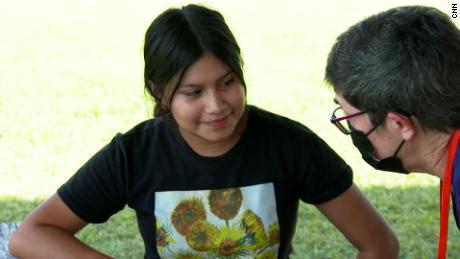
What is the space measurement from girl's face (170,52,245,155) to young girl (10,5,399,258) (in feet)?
0.16

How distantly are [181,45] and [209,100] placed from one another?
170 mm

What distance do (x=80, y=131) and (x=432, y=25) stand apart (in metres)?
4.75

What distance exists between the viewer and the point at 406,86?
1.88 meters

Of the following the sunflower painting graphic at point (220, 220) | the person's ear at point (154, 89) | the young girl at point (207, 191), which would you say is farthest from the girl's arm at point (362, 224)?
the person's ear at point (154, 89)

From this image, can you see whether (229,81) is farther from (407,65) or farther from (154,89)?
(407,65)

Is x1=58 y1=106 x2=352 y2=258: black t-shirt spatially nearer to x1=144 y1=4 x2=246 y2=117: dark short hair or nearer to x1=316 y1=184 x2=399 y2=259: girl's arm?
x1=316 y1=184 x2=399 y2=259: girl's arm

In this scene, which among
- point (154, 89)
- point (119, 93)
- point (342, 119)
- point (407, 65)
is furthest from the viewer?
point (119, 93)

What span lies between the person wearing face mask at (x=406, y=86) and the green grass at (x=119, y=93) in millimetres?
598

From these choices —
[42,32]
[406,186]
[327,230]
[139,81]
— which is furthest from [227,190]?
[42,32]

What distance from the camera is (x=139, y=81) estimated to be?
26.6 feet

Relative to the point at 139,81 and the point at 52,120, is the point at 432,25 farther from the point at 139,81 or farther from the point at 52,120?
the point at 139,81

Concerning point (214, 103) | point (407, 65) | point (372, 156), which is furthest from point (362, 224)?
point (407, 65)

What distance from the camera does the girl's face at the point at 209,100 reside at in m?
2.24

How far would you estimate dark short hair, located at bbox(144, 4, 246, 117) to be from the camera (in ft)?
7.36
